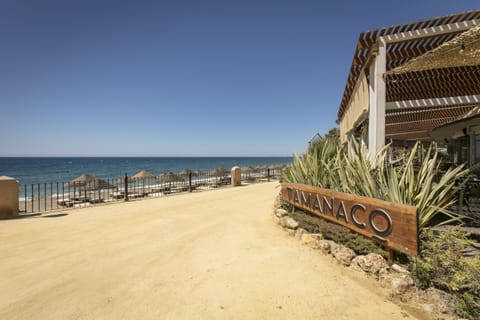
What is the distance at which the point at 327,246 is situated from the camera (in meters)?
3.74

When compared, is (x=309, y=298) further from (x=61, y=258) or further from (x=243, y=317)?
(x=61, y=258)

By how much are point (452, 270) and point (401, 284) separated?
1.76 feet

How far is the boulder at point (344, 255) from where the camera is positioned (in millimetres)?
3344

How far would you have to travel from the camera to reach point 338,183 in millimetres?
4594

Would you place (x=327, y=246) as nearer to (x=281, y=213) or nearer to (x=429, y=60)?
(x=281, y=213)

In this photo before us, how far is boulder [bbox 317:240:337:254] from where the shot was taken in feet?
12.1

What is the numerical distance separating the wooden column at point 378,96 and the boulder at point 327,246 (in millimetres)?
2706

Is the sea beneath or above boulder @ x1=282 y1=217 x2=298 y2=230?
beneath

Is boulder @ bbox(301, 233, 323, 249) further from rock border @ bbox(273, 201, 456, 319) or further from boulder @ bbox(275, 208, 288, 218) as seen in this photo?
boulder @ bbox(275, 208, 288, 218)

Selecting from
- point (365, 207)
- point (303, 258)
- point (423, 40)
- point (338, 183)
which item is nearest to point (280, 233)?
point (303, 258)

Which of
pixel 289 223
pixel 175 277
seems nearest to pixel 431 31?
pixel 289 223

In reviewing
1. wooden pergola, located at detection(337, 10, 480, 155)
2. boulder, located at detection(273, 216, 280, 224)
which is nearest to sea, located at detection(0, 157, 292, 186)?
boulder, located at detection(273, 216, 280, 224)

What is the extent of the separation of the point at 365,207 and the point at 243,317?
2.40m

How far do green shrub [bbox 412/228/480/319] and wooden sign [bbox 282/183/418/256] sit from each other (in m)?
0.18
